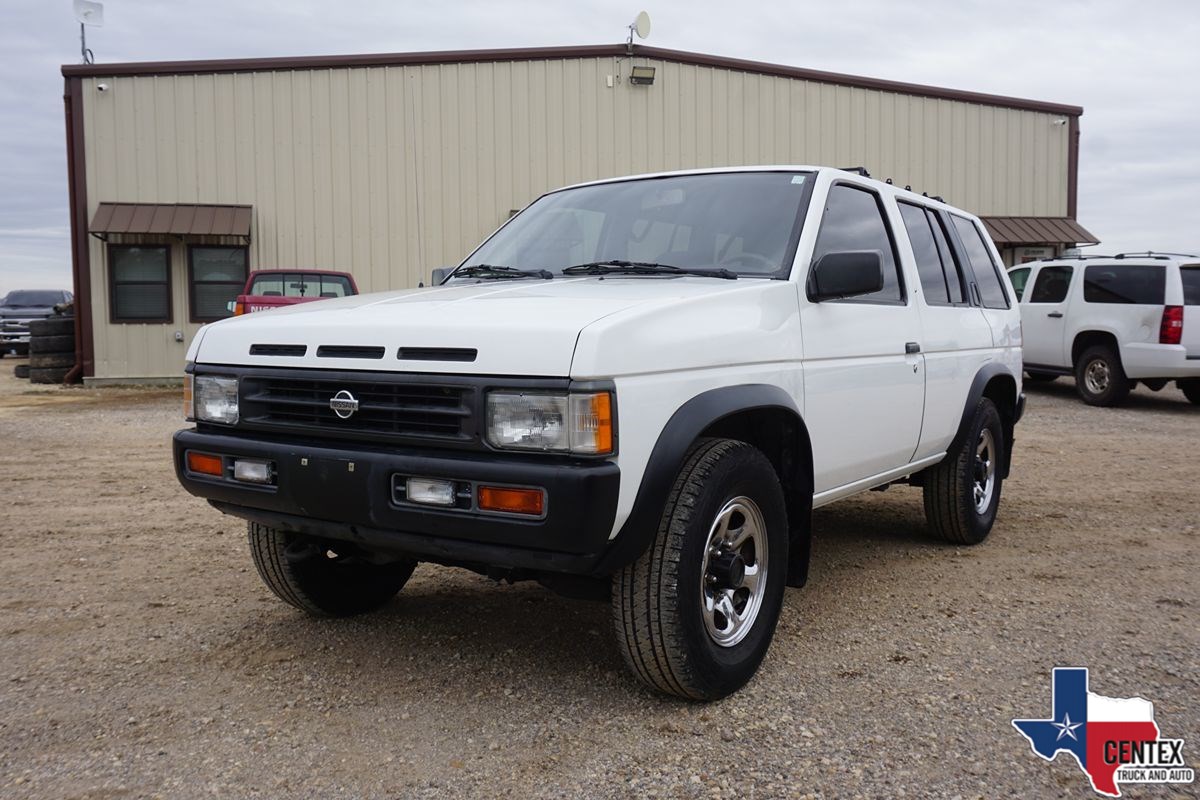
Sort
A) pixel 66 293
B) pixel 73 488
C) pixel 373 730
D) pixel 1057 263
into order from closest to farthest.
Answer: pixel 373 730
pixel 73 488
pixel 1057 263
pixel 66 293

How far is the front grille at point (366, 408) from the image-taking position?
9.13ft

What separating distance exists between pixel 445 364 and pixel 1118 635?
9.42 feet

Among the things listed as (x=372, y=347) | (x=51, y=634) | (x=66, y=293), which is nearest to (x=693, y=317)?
(x=372, y=347)

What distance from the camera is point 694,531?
2916 millimetres

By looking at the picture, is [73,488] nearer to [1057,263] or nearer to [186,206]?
[186,206]

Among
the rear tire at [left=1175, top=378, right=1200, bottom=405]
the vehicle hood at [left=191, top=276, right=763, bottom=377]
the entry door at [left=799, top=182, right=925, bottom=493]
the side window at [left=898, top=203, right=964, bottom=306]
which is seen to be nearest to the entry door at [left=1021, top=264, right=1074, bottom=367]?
the rear tire at [left=1175, top=378, right=1200, bottom=405]

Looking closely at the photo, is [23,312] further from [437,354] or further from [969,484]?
[437,354]

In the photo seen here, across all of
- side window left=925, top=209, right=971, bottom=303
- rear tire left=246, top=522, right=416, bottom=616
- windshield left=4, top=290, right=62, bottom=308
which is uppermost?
windshield left=4, top=290, right=62, bottom=308

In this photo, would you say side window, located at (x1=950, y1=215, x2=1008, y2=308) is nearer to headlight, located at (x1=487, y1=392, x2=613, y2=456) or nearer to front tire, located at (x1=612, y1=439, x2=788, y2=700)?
front tire, located at (x1=612, y1=439, x2=788, y2=700)

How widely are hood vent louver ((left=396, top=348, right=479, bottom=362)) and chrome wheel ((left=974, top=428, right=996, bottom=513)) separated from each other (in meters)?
3.57

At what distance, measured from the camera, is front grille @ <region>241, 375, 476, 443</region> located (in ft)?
9.13

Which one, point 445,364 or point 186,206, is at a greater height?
point 186,206

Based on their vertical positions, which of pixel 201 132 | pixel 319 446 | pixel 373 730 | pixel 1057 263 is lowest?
pixel 373 730

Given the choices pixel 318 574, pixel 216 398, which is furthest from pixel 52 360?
pixel 216 398
